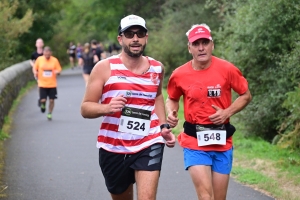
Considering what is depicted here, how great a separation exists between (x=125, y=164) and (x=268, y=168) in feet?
16.3

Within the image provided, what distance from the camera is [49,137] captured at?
15242 millimetres

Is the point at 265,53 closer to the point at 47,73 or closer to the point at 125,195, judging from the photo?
the point at 47,73

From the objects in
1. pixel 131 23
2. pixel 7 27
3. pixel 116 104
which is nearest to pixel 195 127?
pixel 116 104

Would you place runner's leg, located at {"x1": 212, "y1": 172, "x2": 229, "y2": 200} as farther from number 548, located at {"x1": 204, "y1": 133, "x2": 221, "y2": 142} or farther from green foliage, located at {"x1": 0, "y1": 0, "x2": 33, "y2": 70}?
green foliage, located at {"x1": 0, "y1": 0, "x2": 33, "y2": 70}

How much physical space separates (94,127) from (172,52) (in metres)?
12.6

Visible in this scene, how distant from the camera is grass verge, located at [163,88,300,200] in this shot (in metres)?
9.36

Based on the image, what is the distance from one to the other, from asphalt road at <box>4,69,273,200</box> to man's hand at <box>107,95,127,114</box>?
138 inches

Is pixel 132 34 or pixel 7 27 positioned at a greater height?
pixel 7 27

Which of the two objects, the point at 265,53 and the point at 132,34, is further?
the point at 265,53

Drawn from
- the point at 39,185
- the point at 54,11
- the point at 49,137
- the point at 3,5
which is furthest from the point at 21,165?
the point at 54,11

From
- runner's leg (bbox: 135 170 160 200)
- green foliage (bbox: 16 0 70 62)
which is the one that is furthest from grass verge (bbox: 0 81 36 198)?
green foliage (bbox: 16 0 70 62)

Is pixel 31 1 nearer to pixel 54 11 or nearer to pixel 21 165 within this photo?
pixel 54 11

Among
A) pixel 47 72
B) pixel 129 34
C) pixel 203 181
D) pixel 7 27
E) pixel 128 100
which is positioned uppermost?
pixel 7 27

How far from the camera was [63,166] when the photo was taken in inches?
465
